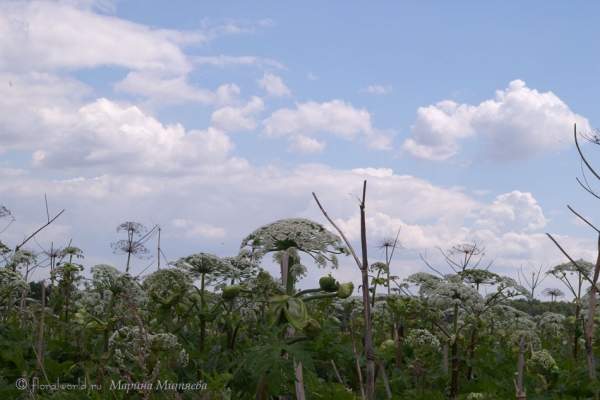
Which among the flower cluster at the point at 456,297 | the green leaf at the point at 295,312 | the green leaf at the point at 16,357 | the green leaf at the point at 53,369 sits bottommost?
the green leaf at the point at 53,369

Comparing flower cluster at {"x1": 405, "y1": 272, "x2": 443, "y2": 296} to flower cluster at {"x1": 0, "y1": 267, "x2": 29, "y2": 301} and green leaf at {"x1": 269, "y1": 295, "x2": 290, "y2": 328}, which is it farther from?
flower cluster at {"x1": 0, "y1": 267, "x2": 29, "y2": 301}

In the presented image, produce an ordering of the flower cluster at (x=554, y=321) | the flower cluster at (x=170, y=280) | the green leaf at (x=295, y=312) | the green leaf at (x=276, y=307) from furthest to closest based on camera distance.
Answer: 1. the flower cluster at (x=554, y=321)
2. the flower cluster at (x=170, y=280)
3. the green leaf at (x=276, y=307)
4. the green leaf at (x=295, y=312)

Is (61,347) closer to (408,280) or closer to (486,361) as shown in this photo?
(408,280)

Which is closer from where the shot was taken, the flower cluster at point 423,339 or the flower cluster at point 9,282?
the flower cluster at point 423,339

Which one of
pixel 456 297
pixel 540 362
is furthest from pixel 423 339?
pixel 540 362

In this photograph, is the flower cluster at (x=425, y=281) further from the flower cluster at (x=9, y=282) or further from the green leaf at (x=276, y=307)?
the flower cluster at (x=9, y=282)

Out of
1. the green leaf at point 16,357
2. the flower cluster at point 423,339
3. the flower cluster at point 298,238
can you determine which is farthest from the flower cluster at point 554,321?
the green leaf at point 16,357

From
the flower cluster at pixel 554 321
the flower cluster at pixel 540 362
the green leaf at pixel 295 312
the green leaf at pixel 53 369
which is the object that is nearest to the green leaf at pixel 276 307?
the green leaf at pixel 295 312

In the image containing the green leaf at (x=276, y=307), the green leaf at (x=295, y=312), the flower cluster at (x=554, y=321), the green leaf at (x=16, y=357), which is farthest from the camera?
the flower cluster at (x=554, y=321)

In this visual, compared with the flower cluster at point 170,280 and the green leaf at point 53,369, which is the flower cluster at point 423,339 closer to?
the flower cluster at point 170,280

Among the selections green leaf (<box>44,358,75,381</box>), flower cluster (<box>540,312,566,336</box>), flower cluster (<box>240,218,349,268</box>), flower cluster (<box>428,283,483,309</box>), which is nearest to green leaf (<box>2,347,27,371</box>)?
green leaf (<box>44,358,75,381</box>)

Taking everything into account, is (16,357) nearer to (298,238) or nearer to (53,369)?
(53,369)

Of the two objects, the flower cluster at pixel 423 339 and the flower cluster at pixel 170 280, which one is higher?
the flower cluster at pixel 170 280

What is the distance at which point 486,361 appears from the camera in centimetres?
720
